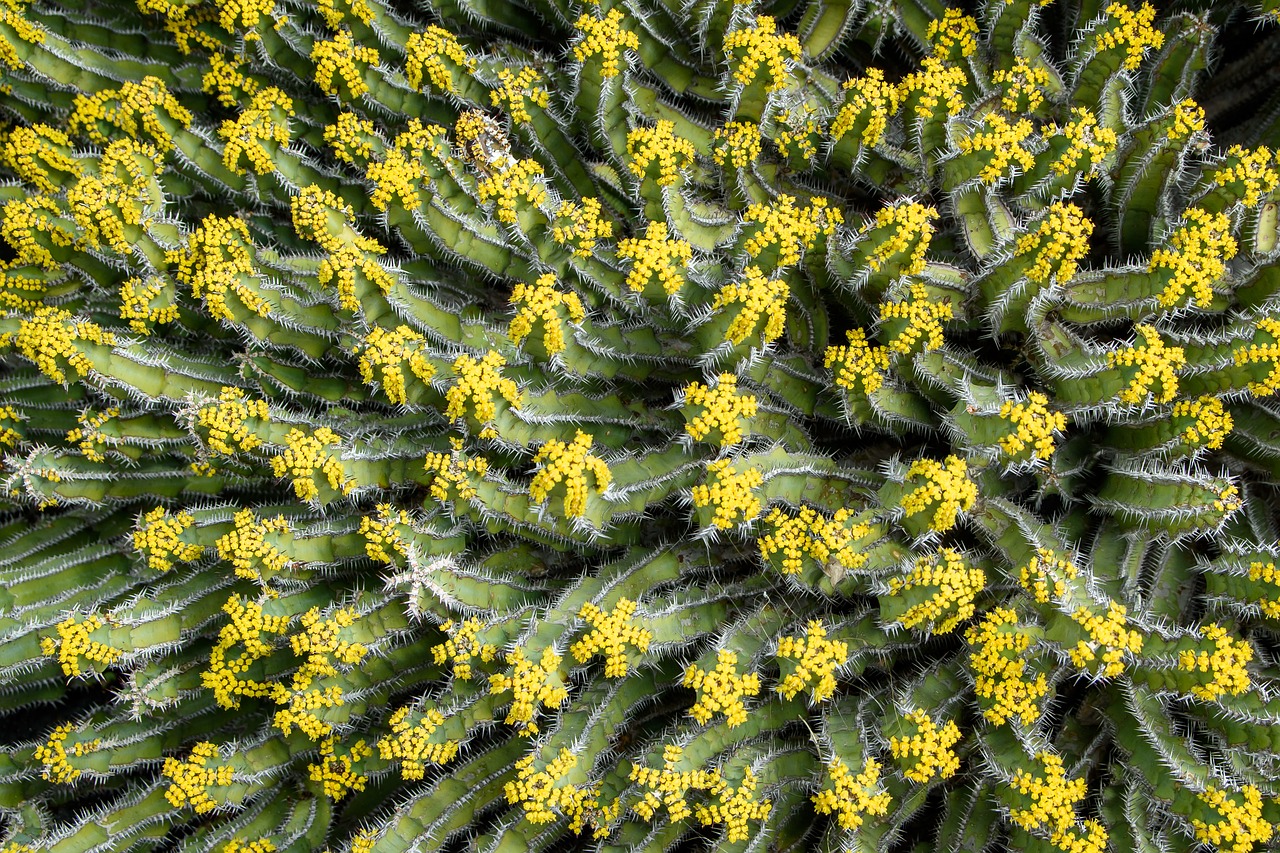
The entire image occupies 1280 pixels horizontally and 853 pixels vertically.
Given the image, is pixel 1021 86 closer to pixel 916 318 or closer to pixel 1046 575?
pixel 916 318

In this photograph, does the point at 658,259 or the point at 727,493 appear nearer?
the point at 727,493

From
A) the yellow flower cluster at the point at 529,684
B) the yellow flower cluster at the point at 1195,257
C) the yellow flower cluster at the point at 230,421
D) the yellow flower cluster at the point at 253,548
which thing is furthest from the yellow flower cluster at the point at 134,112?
the yellow flower cluster at the point at 1195,257

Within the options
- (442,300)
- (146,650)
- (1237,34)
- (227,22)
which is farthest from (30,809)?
(1237,34)

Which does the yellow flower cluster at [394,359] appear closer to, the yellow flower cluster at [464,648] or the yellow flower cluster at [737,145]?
the yellow flower cluster at [464,648]

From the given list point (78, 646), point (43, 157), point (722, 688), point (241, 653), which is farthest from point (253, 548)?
point (43, 157)

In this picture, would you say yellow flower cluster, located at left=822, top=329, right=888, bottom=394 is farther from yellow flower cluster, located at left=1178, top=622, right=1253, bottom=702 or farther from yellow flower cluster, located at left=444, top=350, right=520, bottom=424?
yellow flower cluster, located at left=1178, top=622, right=1253, bottom=702
